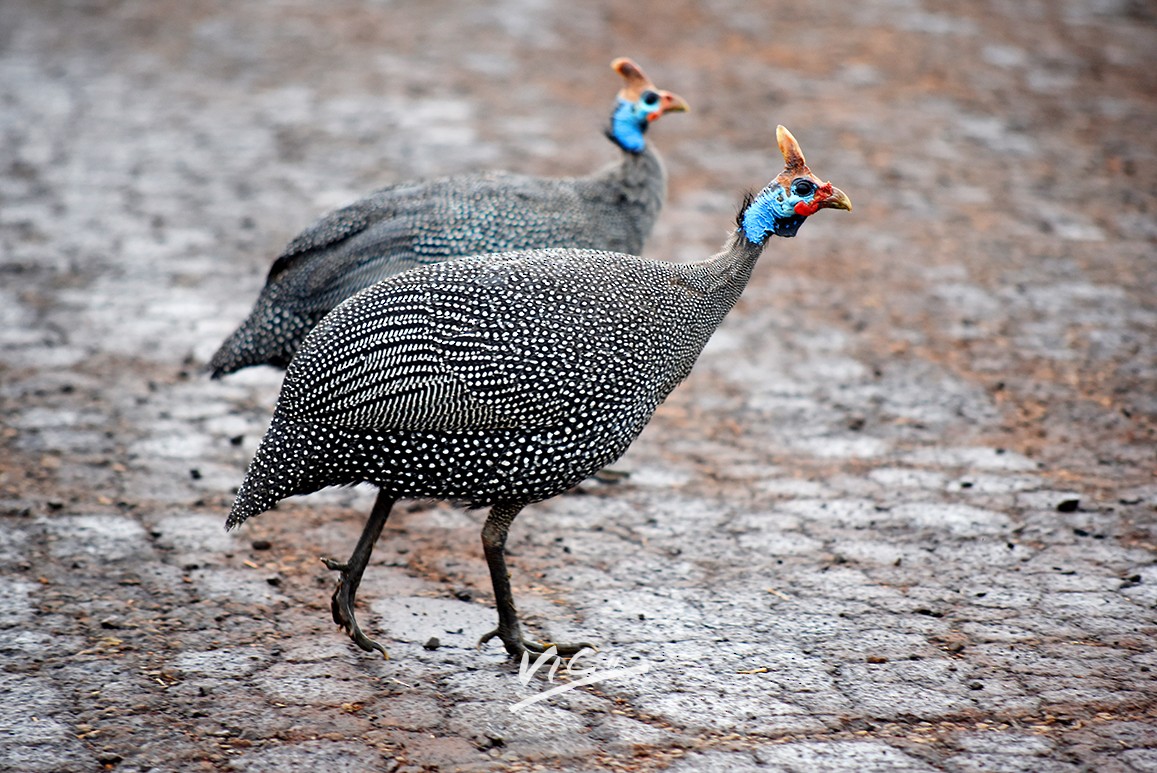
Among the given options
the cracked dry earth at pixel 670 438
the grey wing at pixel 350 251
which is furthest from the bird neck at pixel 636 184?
the cracked dry earth at pixel 670 438

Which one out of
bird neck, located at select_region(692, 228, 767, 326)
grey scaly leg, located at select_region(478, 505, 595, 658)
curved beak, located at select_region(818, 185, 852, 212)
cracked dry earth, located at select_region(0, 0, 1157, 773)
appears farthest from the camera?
bird neck, located at select_region(692, 228, 767, 326)

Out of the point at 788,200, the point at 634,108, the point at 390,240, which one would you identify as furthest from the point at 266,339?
the point at 788,200

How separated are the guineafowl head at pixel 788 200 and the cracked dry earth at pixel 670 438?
3.85ft

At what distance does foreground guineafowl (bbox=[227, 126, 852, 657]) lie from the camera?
3.56m

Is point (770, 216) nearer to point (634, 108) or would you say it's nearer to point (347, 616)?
point (634, 108)

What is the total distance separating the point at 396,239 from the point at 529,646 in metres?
1.64

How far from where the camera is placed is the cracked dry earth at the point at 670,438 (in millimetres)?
3467

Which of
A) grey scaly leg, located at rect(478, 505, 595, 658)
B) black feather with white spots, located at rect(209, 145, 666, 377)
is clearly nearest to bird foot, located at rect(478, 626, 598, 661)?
grey scaly leg, located at rect(478, 505, 595, 658)

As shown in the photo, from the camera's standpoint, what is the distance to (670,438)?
5371mm

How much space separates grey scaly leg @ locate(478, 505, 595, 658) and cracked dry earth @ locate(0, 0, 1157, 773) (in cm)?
11

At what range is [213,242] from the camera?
22.8 ft

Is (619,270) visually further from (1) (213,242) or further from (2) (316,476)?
(1) (213,242)

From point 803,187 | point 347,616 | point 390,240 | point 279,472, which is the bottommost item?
point 347,616

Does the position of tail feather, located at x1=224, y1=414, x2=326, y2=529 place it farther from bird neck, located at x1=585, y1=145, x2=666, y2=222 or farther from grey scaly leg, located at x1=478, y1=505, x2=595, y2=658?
bird neck, located at x1=585, y1=145, x2=666, y2=222
